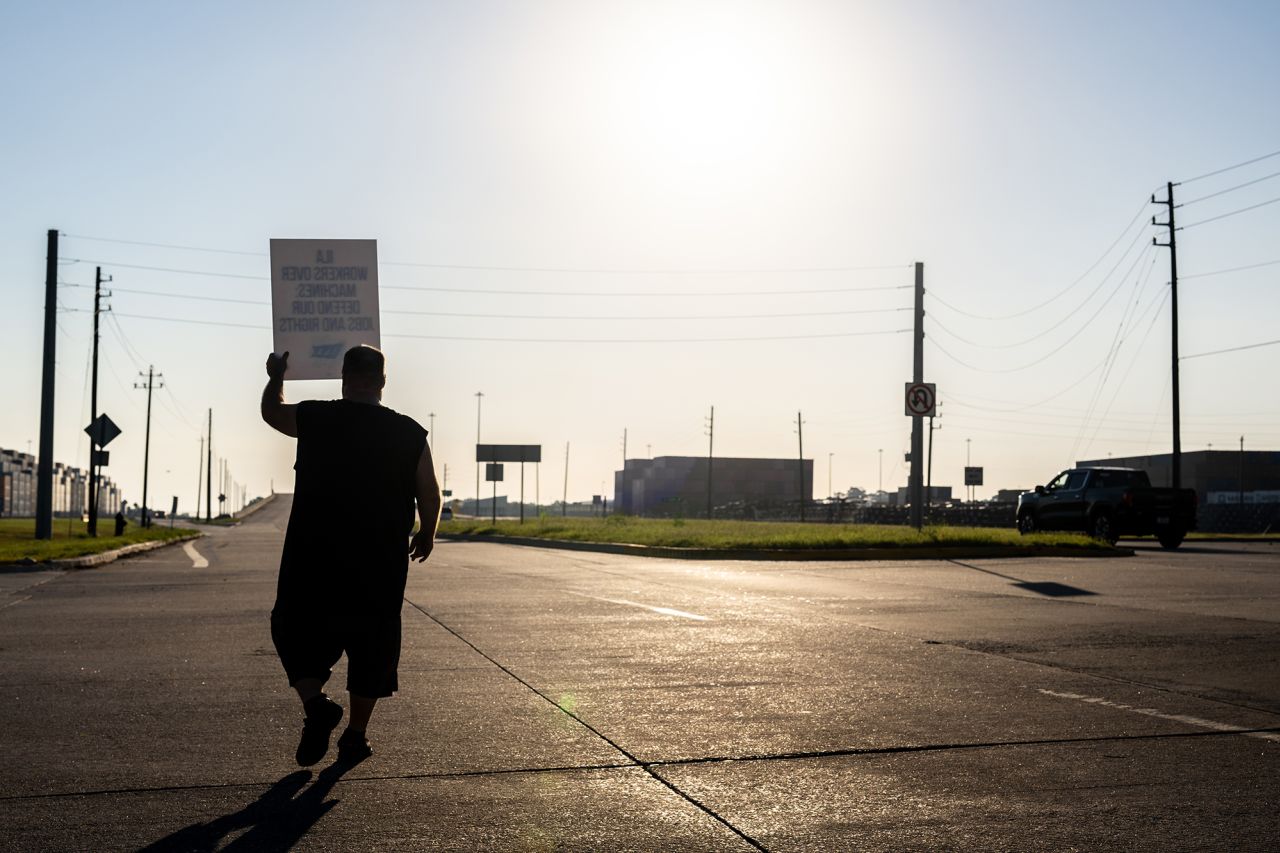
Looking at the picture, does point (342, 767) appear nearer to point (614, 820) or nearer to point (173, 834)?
point (173, 834)

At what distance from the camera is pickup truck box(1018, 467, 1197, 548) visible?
29.8 metres

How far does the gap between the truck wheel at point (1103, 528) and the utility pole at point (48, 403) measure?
1014 inches

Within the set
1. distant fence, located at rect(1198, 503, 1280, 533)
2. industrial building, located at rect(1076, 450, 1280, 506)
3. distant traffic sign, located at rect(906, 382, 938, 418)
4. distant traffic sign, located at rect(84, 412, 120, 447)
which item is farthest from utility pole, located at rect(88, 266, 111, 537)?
industrial building, located at rect(1076, 450, 1280, 506)

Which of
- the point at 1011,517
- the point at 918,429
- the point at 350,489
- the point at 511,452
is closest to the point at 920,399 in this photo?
the point at 918,429

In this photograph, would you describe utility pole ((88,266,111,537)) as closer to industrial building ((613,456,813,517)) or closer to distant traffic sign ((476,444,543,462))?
distant traffic sign ((476,444,543,462))

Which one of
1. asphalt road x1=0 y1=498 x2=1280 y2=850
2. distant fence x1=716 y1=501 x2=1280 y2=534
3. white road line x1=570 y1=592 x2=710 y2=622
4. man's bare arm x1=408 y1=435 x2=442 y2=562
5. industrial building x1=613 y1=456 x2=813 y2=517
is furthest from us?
industrial building x1=613 y1=456 x2=813 y2=517

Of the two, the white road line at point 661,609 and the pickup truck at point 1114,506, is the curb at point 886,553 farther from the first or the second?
the white road line at point 661,609

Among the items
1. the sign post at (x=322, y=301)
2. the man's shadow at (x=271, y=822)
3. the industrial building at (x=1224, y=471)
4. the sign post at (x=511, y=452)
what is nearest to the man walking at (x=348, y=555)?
the man's shadow at (x=271, y=822)

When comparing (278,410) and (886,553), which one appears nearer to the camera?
(278,410)

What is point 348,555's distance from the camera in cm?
515

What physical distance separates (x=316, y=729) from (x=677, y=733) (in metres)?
1.77

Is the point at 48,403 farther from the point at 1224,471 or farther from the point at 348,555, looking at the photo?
the point at 1224,471

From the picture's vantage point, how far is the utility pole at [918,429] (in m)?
30.5

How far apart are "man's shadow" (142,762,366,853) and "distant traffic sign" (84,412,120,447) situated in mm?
30580
